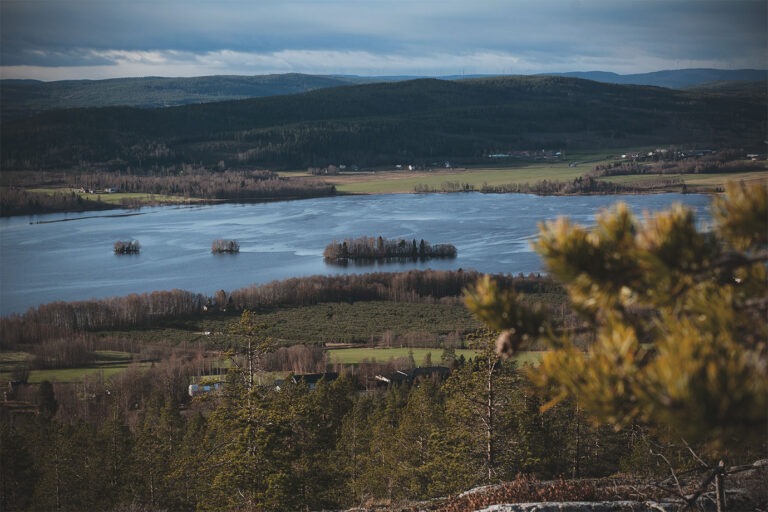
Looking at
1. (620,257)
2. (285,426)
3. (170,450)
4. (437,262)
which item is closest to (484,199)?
(437,262)

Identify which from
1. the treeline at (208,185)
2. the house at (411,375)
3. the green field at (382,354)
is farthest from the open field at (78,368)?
the treeline at (208,185)

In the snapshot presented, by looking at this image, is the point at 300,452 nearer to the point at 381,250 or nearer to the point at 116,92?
the point at 381,250

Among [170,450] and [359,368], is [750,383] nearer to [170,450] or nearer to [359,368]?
[170,450]

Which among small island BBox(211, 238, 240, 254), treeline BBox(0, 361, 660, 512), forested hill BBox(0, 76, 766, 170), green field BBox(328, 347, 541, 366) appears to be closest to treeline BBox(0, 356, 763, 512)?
treeline BBox(0, 361, 660, 512)

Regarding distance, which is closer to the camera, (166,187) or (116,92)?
(166,187)

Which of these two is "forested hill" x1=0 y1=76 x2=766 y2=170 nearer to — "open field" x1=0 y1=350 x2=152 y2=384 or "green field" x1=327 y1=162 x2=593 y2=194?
"green field" x1=327 y1=162 x2=593 y2=194

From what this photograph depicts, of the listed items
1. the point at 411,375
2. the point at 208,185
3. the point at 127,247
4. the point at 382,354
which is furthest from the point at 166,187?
the point at 411,375

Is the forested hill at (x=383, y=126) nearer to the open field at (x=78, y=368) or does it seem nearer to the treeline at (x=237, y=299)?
the treeline at (x=237, y=299)
